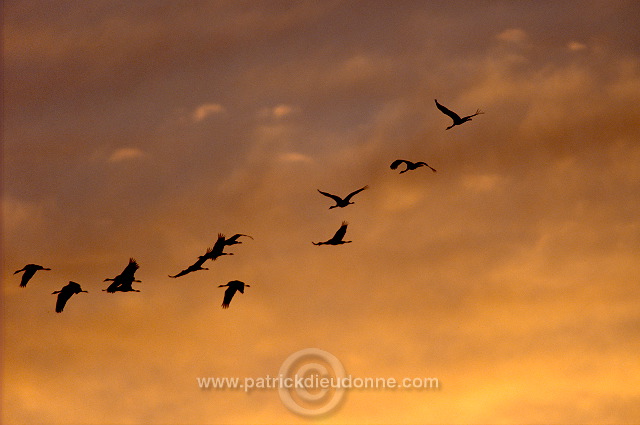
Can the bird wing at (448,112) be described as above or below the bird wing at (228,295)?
above

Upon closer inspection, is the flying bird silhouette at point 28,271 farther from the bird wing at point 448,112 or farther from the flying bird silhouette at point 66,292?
the bird wing at point 448,112

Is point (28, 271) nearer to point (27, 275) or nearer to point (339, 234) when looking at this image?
point (27, 275)

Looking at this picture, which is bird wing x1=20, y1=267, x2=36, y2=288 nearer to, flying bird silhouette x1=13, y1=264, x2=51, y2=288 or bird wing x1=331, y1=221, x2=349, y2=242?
flying bird silhouette x1=13, y1=264, x2=51, y2=288

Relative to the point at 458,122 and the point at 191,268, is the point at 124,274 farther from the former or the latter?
the point at 458,122

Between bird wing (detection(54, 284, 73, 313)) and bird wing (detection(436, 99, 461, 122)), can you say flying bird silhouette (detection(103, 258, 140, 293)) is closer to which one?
bird wing (detection(54, 284, 73, 313))

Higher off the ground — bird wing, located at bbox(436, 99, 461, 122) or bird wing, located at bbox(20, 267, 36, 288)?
bird wing, located at bbox(436, 99, 461, 122)

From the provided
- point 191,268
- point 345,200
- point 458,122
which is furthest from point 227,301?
point 458,122

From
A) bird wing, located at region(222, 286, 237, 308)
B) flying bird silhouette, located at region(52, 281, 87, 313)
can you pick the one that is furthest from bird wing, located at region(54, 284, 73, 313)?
bird wing, located at region(222, 286, 237, 308)

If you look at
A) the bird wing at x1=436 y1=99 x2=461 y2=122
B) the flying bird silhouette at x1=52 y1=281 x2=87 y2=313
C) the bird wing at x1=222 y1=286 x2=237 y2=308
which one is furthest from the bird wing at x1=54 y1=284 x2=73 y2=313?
the bird wing at x1=436 y1=99 x2=461 y2=122

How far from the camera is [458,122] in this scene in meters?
98.6

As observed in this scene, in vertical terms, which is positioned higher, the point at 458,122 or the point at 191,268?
the point at 458,122

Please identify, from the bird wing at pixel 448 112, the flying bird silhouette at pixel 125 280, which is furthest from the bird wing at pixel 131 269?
the bird wing at pixel 448 112

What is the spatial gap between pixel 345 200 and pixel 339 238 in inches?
153

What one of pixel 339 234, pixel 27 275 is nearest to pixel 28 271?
pixel 27 275
